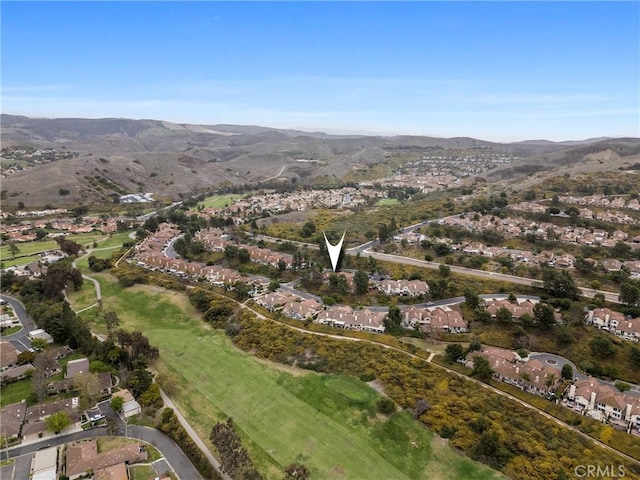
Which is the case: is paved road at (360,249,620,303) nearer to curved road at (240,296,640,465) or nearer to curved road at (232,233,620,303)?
curved road at (232,233,620,303)

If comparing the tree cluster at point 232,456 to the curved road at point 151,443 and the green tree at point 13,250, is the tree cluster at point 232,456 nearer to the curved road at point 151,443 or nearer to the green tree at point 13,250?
the curved road at point 151,443

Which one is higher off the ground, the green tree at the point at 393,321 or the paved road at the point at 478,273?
the paved road at the point at 478,273

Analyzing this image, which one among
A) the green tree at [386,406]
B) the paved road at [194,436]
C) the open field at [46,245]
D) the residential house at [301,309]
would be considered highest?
the residential house at [301,309]

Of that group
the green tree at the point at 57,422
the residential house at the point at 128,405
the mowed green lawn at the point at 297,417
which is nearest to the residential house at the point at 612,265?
the mowed green lawn at the point at 297,417

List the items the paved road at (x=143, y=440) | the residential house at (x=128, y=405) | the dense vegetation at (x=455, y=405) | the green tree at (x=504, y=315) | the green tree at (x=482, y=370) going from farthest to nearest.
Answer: the green tree at (x=504, y=315) < the green tree at (x=482, y=370) < the residential house at (x=128, y=405) < the dense vegetation at (x=455, y=405) < the paved road at (x=143, y=440)

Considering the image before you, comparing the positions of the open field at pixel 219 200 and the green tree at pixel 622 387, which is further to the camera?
the open field at pixel 219 200

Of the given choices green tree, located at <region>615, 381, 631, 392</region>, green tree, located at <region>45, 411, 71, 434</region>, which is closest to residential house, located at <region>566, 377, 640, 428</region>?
green tree, located at <region>615, 381, 631, 392</region>

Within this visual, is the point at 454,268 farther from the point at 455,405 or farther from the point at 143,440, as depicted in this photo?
the point at 143,440

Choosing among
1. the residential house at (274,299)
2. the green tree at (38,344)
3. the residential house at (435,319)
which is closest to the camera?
the green tree at (38,344)
